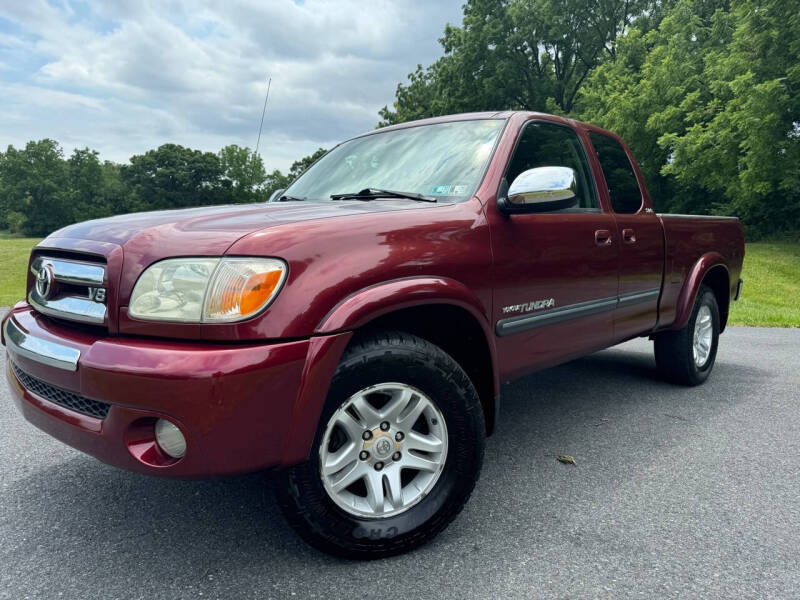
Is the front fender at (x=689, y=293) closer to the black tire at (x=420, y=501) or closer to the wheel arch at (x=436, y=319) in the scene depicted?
the wheel arch at (x=436, y=319)

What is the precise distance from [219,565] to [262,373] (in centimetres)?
82

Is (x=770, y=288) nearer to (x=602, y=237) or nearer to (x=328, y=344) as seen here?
(x=602, y=237)

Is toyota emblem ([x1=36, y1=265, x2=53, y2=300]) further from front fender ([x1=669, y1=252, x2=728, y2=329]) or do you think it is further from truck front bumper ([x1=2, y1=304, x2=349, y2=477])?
front fender ([x1=669, y1=252, x2=728, y2=329])

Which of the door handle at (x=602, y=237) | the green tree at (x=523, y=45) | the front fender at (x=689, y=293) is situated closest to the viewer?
the door handle at (x=602, y=237)

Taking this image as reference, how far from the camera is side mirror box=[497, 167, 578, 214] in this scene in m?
2.58

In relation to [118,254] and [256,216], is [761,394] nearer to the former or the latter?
[256,216]

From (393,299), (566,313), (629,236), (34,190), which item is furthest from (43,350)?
(34,190)

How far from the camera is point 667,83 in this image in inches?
928

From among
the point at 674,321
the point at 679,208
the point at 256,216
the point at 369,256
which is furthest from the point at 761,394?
the point at 679,208

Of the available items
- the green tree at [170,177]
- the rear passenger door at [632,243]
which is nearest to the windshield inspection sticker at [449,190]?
the rear passenger door at [632,243]

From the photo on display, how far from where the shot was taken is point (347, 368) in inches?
77.2

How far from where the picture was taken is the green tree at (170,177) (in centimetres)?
6831

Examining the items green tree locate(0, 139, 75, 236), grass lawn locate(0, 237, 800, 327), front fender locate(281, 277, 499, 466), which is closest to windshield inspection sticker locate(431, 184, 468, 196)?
front fender locate(281, 277, 499, 466)

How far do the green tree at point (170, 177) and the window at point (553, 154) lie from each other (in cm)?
6973
